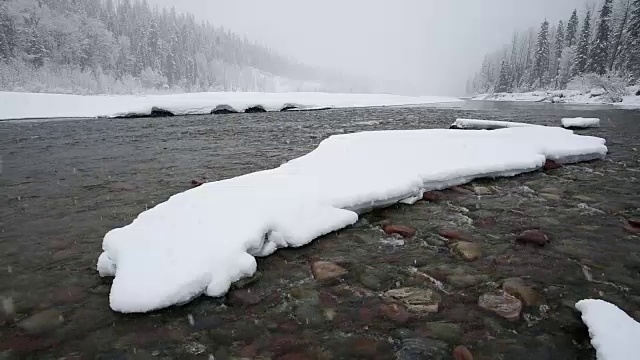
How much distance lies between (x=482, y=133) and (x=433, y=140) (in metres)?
2.11

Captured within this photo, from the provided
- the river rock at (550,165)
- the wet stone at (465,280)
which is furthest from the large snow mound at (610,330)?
the river rock at (550,165)

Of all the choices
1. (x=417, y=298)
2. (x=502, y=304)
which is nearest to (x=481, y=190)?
(x=502, y=304)

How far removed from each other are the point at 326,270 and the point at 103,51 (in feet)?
264

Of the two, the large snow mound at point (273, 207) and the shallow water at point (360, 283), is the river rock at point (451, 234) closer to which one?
the shallow water at point (360, 283)

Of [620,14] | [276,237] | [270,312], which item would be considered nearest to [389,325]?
[270,312]

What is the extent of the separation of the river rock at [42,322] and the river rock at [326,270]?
7.19ft

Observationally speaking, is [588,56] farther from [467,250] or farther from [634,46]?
[467,250]

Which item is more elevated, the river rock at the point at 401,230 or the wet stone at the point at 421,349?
the river rock at the point at 401,230

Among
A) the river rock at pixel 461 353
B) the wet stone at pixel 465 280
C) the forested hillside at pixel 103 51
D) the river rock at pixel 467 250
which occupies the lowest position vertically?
the river rock at pixel 461 353

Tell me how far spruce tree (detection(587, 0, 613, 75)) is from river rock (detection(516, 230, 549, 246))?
62.7 meters

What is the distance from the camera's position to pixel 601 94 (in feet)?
128

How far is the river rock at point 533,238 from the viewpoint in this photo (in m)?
4.12

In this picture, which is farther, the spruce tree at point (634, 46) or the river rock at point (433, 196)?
the spruce tree at point (634, 46)

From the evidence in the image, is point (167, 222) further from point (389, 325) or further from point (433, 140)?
point (433, 140)
